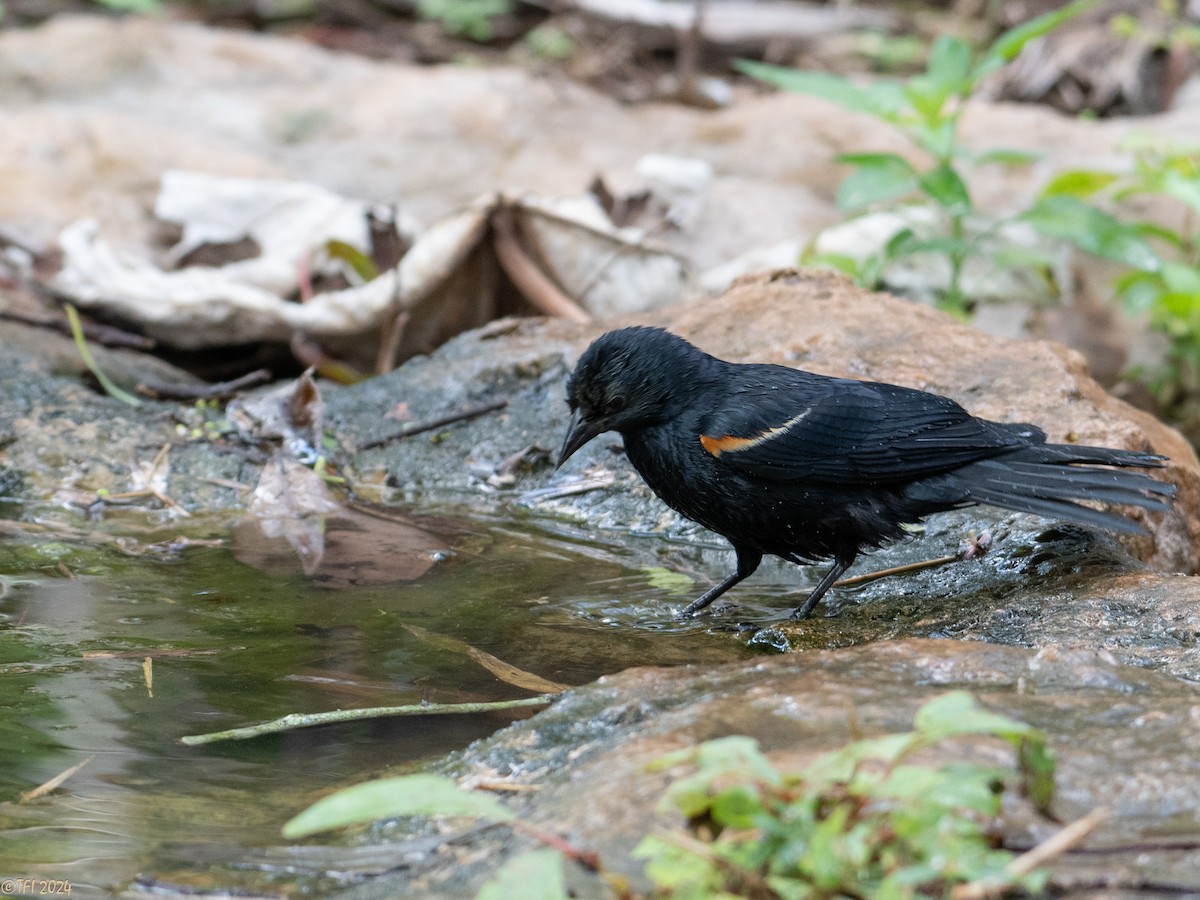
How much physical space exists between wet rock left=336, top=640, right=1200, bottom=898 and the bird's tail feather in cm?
71

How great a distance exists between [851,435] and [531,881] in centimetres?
213

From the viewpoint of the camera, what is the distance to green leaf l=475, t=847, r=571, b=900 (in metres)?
1.48

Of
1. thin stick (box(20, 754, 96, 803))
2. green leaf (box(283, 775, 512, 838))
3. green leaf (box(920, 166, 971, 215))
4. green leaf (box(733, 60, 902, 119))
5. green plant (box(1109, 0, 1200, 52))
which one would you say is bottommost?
thin stick (box(20, 754, 96, 803))

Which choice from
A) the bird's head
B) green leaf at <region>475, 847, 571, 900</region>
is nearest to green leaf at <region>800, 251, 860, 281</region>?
the bird's head

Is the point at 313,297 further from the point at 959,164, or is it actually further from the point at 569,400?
the point at 959,164

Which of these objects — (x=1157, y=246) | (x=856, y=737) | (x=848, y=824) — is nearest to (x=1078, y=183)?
(x=1157, y=246)

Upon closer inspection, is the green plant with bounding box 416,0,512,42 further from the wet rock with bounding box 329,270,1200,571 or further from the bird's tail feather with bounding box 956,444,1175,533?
the bird's tail feather with bounding box 956,444,1175,533

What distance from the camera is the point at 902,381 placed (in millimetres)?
4227

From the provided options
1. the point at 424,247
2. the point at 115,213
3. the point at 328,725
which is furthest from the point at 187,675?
the point at 115,213

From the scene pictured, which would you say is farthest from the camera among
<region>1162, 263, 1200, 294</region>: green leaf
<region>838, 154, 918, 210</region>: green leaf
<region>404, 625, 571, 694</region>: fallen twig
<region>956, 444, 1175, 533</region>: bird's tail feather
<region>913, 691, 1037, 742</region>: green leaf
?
<region>1162, 263, 1200, 294</region>: green leaf

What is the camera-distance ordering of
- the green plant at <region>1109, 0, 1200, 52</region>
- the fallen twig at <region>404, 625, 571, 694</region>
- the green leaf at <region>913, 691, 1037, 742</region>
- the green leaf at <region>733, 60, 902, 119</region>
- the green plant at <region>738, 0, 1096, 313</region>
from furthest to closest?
the green plant at <region>1109, 0, 1200, 52</region> < the green leaf at <region>733, 60, 902, 119</region> < the green plant at <region>738, 0, 1096, 313</region> < the fallen twig at <region>404, 625, 571, 694</region> < the green leaf at <region>913, 691, 1037, 742</region>

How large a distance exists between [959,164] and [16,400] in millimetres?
6131

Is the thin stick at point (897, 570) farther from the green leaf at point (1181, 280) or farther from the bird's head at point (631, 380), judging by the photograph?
the green leaf at point (1181, 280)

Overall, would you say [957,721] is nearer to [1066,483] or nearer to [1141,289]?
[1066,483]
